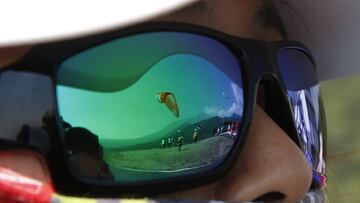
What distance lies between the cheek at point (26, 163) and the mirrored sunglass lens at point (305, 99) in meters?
0.55

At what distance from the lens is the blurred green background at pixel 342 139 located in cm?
188

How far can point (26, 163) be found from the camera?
2.97 feet

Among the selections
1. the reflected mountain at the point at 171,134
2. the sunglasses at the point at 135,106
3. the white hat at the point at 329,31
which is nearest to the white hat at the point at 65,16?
the sunglasses at the point at 135,106

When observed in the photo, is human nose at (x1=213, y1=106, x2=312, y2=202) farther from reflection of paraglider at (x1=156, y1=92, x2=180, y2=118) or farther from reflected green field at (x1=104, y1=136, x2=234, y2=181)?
reflection of paraglider at (x1=156, y1=92, x2=180, y2=118)

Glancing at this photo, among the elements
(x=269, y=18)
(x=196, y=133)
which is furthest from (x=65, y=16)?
(x=269, y=18)

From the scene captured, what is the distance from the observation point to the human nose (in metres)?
1.06

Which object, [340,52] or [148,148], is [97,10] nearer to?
[148,148]

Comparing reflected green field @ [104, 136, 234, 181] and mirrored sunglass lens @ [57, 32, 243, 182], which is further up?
mirrored sunglass lens @ [57, 32, 243, 182]

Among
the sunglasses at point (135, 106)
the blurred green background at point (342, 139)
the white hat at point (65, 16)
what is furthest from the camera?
the blurred green background at point (342, 139)

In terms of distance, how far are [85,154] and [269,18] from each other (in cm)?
58

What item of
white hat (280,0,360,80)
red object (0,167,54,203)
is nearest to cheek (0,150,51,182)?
red object (0,167,54,203)

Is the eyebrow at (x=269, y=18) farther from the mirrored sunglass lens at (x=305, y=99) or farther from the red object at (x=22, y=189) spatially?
the red object at (x=22, y=189)

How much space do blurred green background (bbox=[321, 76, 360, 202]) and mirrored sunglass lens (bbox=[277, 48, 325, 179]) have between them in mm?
336

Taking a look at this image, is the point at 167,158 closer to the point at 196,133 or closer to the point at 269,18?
the point at 196,133
